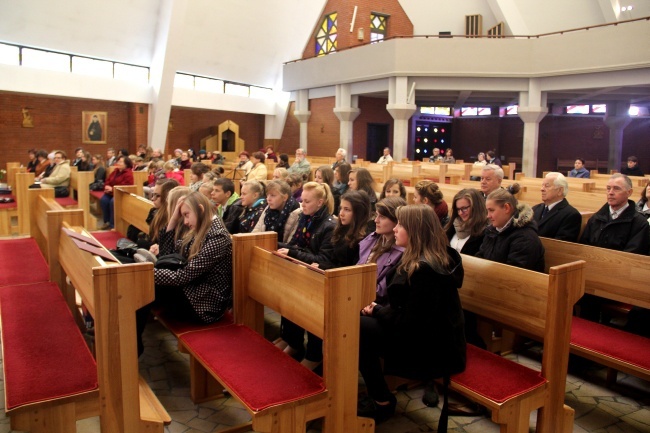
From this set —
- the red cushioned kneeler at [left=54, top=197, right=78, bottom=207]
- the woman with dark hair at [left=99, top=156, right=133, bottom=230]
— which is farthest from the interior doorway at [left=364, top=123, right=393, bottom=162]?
the red cushioned kneeler at [left=54, top=197, right=78, bottom=207]

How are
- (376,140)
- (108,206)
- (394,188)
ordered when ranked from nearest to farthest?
(394,188), (108,206), (376,140)

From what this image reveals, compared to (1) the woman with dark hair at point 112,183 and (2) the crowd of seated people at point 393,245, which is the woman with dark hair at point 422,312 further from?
(1) the woman with dark hair at point 112,183

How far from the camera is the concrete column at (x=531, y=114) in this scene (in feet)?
55.1

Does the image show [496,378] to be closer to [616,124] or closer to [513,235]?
[513,235]

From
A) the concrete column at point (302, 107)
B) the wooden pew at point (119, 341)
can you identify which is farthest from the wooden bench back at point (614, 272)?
the concrete column at point (302, 107)

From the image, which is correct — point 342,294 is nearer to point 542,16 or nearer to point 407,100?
point 407,100

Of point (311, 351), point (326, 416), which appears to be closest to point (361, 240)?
point (311, 351)

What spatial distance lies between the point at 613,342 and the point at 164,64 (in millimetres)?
16005

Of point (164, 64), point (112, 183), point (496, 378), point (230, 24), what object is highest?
point (230, 24)

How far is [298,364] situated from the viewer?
2.95 metres

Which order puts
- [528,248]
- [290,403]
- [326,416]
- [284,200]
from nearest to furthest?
1. [290,403]
2. [326,416]
3. [528,248]
4. [284,200]

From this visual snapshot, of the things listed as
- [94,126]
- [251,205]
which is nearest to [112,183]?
[251,205]

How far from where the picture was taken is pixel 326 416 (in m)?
2.73

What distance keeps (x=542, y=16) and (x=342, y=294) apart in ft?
60.9
